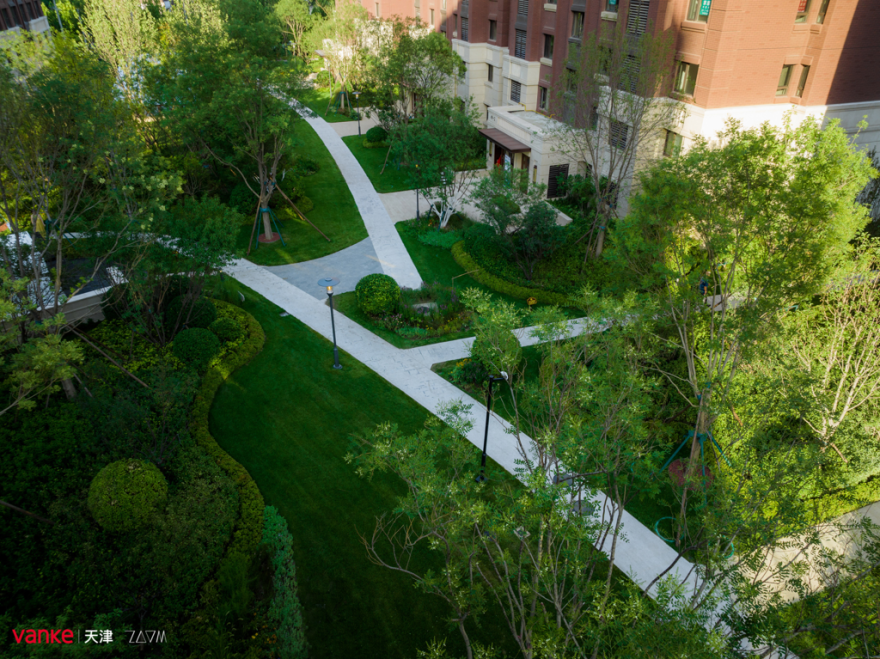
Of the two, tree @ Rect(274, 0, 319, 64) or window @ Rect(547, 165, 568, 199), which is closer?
window @ Rect(547, 165, 568, 199)

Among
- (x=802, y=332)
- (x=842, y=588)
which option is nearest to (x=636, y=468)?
(x=842, y=588)

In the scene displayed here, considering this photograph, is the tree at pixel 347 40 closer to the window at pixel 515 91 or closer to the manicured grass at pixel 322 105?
the manicured grass at pixel 322 105

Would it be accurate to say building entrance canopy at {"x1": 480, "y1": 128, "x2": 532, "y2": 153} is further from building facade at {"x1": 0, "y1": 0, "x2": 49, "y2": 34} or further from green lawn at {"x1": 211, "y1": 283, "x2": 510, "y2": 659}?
building facade at {"x1": 0, "y1": 0, "x2": 49, "y2": 34}

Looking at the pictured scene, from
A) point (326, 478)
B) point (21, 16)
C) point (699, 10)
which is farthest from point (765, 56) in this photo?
point (21, 16)

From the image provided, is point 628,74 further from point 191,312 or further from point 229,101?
point 191,312

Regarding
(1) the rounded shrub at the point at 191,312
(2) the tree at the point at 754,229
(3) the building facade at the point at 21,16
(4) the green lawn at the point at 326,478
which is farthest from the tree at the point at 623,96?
(3) the building facade at the point at 21,16

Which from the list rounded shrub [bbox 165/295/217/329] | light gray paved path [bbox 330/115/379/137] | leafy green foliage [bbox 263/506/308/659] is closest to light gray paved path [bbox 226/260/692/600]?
rounded shrub [bbox 165/295/217/329]
